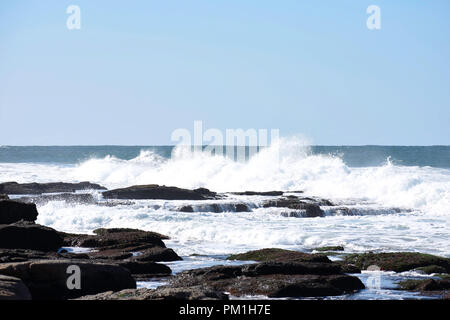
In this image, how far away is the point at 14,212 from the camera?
58.0 feet

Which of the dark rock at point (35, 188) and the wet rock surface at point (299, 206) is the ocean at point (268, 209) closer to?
the wet rock surface at point (299, 206)


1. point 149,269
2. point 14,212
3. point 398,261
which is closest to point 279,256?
point 398,261

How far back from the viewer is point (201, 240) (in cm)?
2011

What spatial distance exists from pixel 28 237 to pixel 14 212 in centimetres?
247

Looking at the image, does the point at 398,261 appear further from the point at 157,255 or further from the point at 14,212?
the point at 14,212

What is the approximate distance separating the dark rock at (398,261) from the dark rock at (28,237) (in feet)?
20.8

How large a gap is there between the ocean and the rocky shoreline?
82 centimetres

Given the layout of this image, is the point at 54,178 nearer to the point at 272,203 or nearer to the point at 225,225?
the point at 272,203

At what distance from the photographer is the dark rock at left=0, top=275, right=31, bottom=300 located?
836 cm

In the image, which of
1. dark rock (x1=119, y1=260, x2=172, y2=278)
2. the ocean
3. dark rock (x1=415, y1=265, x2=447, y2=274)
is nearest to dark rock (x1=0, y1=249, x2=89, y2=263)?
dark rock (x1=119, y1=260, x2=172, y2=278)

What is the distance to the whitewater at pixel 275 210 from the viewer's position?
19.7 metres

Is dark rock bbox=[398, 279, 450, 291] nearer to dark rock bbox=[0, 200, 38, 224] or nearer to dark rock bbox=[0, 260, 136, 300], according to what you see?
dark rock bbox=[0, 260, 136, 300]
